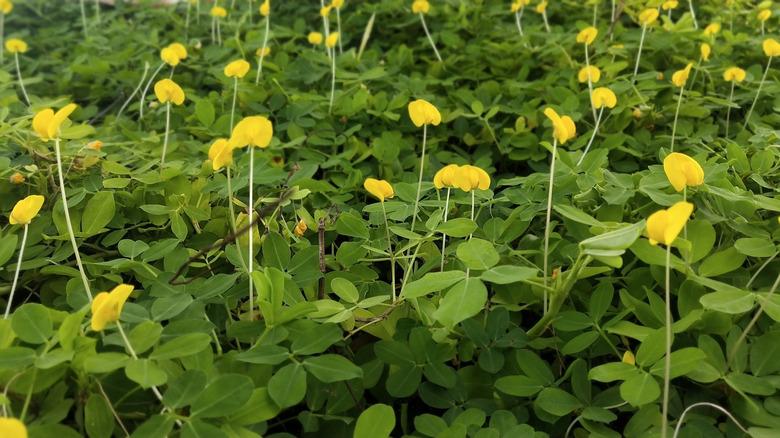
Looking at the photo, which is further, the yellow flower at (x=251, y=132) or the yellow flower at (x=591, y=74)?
the yellow flower at (x=591, y=74)

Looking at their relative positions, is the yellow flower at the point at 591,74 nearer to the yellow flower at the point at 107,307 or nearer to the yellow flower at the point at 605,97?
the yellow flower at the point at 605,97

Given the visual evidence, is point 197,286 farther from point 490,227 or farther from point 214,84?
point 214,84

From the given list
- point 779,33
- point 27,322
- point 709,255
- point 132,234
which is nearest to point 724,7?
point 779,33

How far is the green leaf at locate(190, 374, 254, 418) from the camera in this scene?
0.61 m

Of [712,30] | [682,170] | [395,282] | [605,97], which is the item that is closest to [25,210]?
[395,282]

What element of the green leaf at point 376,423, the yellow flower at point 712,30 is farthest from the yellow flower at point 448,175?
the yellow flower at point 712,30

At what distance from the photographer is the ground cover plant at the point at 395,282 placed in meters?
0.65

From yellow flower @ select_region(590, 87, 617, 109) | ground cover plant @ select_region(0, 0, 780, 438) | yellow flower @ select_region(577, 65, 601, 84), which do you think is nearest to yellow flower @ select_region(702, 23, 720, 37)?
ground cover plant @ select_region(0, 0, 780, 438)

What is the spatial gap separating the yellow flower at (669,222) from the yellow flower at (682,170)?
0.18 m

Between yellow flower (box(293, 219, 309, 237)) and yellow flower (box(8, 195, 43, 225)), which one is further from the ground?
yellow flower (box(8, 195, 43, 225))

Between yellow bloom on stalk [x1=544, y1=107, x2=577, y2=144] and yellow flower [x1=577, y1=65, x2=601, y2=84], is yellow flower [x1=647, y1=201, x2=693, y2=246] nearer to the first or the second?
yellow bloom on stalk [x1=544, y1=107, x2=577, y2=144]

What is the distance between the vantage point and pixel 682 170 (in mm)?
761

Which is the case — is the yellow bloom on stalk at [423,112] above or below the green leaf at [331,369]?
above

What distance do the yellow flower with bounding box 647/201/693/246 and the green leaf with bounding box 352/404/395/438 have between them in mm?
324
